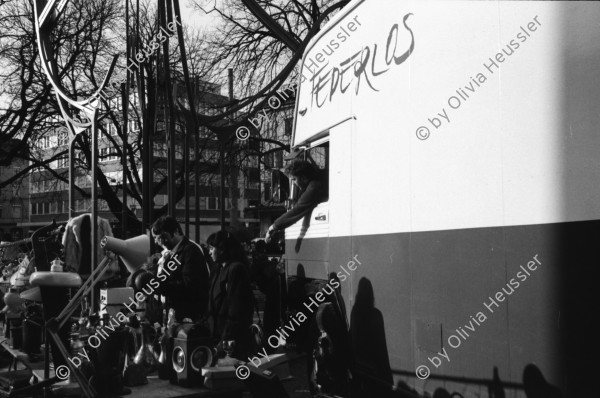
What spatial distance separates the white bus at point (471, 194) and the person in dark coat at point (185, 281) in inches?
54.7

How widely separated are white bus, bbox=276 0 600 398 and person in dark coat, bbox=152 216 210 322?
1388 mm

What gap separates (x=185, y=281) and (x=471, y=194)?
10.3 feet

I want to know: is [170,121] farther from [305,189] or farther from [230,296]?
[230,296]

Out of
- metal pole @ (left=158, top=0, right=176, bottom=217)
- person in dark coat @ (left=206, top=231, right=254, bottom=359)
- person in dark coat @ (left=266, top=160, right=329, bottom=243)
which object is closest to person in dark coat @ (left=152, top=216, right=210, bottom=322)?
person in dark coat @ (left=206, top=231, right=254, bottom=359)

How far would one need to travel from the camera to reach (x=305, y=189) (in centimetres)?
656

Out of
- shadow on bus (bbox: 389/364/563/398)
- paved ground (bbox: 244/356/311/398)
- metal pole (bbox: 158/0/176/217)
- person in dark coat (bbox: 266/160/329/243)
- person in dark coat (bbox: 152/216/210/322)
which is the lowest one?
paved ground (bbox: 244/356/311/398)

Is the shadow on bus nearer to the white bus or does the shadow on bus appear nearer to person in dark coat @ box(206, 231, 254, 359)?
the white bus

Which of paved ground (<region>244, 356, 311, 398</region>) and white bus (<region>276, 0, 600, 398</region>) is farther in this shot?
paved ground (<region>244, 356, 311, 398</region>)

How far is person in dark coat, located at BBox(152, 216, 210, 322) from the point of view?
5.75 metres

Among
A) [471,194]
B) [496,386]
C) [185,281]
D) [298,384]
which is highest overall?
[471,194]

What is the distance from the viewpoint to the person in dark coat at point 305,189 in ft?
21.0

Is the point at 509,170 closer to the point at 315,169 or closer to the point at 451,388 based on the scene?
the point at 451,388

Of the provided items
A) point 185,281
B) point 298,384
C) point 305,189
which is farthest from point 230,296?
point 298,384

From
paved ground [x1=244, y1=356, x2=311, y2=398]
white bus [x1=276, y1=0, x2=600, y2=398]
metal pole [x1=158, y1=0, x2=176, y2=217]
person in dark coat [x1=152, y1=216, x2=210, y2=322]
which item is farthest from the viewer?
metal pole [x1=158, y1=0, x2=176, y2=217]
